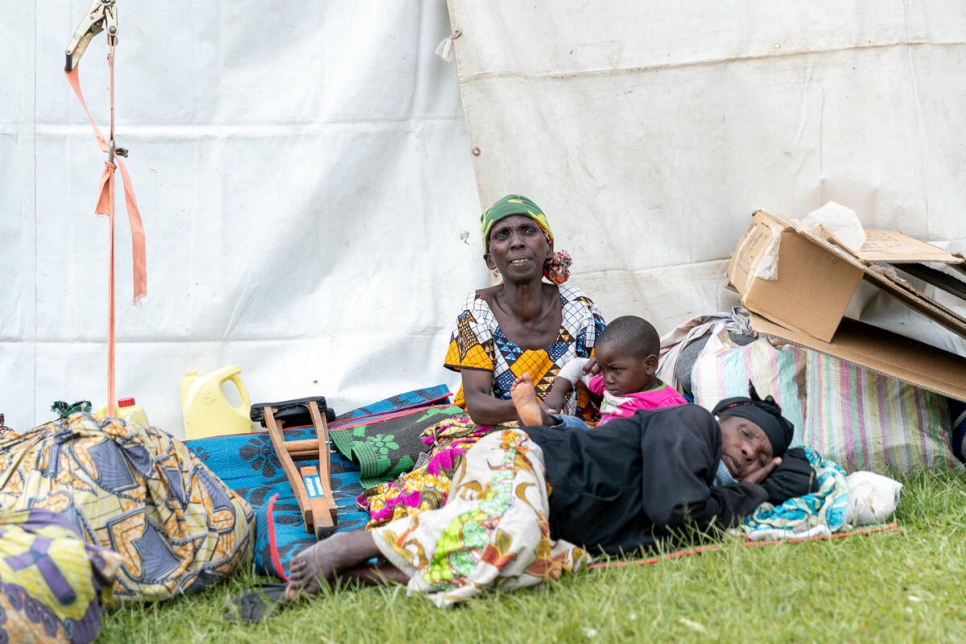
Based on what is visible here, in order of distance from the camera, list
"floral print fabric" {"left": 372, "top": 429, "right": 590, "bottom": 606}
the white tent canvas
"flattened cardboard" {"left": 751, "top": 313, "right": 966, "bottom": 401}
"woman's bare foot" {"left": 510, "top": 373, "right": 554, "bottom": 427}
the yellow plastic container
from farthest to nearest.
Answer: the white tent canvas, the yellow plastic container, "flattened cardboard" {"left": 751, "top": 313, "right": 966, "bottom": 401}, "woman's bare foot" {"left": 510, "top": 373, "right": 554, "bottom": 427}, "floral print fabric" {"left": 372, "top": 429, "right": 590, "bottom": 606}

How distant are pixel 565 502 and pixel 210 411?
1.96 meters

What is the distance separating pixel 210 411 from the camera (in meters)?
4.11

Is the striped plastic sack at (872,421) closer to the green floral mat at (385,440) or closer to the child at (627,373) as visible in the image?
the child at (627,373)

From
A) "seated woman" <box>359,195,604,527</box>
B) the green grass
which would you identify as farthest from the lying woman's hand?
"seated woman" <box>359,195,604,527</box>

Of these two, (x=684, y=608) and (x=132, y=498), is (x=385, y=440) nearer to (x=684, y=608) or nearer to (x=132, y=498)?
(x=132, y=498)

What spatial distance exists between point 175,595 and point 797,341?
2.05 metres

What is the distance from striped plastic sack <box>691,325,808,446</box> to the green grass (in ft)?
3.04

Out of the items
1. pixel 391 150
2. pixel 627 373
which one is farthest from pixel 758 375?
pixel 391 150

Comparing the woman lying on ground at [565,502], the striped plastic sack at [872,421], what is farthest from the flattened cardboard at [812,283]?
the woman lying on ground at [565,502]

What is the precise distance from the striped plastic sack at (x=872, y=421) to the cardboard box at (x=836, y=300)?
0.14m

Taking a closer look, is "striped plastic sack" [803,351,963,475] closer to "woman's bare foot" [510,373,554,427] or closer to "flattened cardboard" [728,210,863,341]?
"flattened cardboard" [728,210,863,341]

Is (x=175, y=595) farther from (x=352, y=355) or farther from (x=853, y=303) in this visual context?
(x=853, y=303)

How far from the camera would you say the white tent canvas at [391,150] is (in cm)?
409

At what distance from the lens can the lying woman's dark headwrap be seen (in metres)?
2.95
